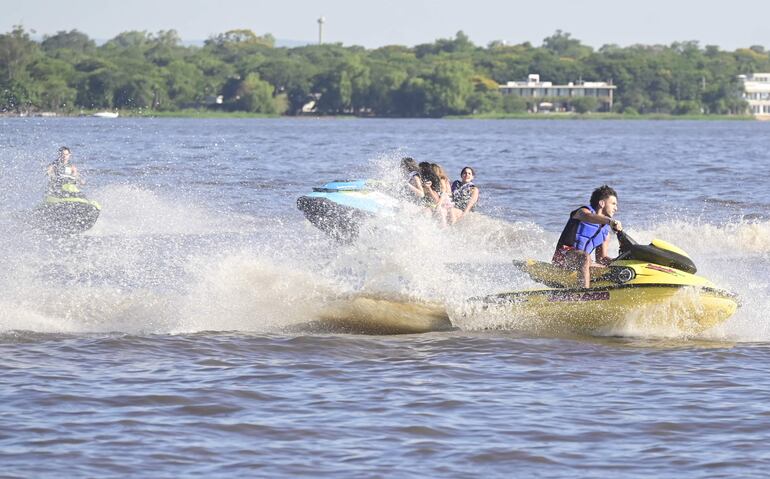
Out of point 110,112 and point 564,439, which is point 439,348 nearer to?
point 564,439

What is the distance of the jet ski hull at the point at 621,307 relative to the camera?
11.2 meters

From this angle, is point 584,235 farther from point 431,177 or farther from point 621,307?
point 431,177

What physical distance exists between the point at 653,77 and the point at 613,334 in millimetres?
183014

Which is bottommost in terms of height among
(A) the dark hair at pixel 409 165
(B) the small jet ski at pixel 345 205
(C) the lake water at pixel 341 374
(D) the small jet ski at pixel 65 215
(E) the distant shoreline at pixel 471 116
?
(E) the distant shoreline at pixel 471 116

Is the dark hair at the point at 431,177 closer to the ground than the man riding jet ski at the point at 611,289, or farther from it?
farther from it

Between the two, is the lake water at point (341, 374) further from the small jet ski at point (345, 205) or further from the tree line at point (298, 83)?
the tree line at point (298, 83)

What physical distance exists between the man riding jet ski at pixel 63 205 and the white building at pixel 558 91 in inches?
6719

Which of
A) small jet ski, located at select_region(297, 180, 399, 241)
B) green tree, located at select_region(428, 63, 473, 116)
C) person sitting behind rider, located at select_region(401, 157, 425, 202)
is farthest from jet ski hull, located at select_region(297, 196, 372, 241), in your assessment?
green tree, located at select_region(428, 63, 473, 116)

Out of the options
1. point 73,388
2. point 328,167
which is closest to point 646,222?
point 73,388

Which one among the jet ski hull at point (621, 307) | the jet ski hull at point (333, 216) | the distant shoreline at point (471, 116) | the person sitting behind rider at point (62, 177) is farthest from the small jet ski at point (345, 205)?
the distant shoreline at point (471, 116)

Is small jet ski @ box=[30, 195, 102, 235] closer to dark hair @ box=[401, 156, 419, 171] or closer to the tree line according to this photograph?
dark hair @ box=[401, 156, 419, 171]

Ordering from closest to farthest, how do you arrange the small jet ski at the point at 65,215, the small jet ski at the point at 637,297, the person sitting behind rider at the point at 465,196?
1. the small jet ski at the point at 637,297
2. the person sitting behind rider at the point at 465,196
3. the small jet ski at the point at 65,215

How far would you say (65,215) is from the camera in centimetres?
2008

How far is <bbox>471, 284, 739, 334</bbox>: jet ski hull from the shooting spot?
36.7 feet
